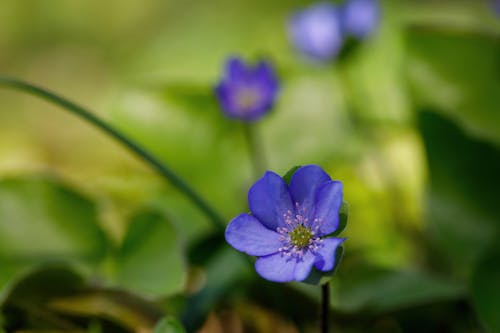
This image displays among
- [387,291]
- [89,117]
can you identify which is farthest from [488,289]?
[89,117]

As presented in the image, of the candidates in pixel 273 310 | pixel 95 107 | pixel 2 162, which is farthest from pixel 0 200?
pixel 95 107

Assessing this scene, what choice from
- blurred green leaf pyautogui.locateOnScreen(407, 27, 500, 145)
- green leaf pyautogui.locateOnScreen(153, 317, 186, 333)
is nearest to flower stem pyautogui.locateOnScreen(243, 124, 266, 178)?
blurred green leaf pyautogui.locateOnScreen(407, 27, 500, 145)

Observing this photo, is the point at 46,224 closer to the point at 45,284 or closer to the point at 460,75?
the point at 45,284

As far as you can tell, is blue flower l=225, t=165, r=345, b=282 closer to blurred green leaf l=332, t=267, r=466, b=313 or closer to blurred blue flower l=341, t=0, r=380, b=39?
blurred green leaf l=332, t=267, r=466, b=313

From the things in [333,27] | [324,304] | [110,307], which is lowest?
[324,304]

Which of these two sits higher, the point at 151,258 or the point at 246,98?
the point at 246,98

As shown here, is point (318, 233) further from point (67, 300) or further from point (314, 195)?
point (67, 300)
